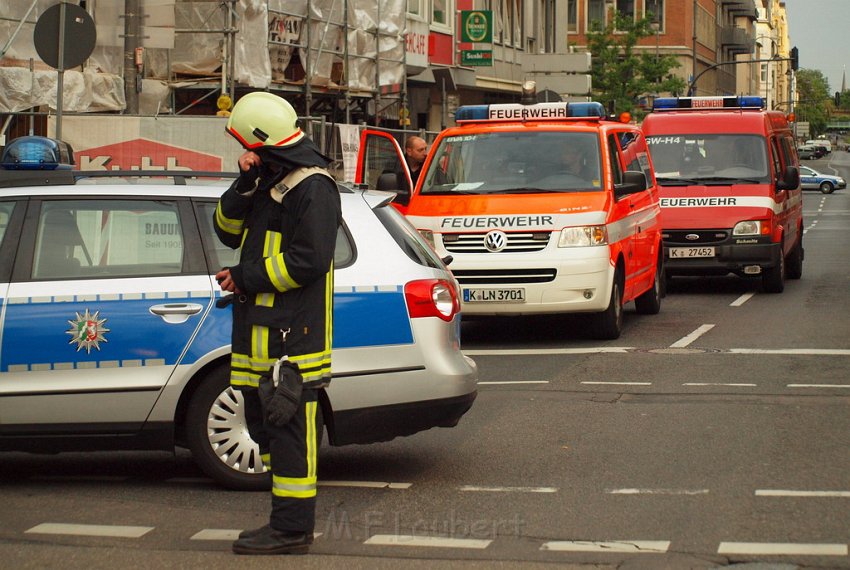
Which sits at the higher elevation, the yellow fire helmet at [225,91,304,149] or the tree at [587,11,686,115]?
the tree at [587,11,686,115]

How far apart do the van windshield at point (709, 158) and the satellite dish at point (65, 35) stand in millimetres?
7807

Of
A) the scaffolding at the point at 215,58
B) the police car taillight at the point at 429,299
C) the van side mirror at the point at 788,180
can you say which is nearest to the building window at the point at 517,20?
the scaffolding at the point at 215,58

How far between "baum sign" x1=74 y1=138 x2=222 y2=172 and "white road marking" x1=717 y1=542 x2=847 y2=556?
13.4 meters

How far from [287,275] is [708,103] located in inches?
648

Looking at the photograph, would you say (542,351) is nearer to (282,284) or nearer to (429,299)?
(429,299)

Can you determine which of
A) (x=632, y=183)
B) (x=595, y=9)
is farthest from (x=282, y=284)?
(x=595, y=9)

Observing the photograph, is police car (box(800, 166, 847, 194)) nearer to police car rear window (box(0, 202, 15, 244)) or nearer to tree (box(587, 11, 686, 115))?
tree (box(587, 11, 686, 115))

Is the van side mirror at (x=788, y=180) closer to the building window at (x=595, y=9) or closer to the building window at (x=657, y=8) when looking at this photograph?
the building window at (x=657, y=8)

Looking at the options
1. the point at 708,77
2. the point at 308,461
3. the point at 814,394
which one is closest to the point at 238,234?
the point at 308,461

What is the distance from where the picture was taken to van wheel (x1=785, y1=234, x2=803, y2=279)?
21250mm

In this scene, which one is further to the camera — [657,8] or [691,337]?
[657,8]

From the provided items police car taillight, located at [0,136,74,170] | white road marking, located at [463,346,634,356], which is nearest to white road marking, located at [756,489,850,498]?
police car taillight, located at [0,136,74,170]

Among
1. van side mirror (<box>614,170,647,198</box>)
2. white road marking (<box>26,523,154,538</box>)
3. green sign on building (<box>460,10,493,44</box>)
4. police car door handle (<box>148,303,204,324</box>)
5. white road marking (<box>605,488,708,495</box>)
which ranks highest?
green sign on building (<box>460,10,493,44</box>)

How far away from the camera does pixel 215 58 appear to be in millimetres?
23453
